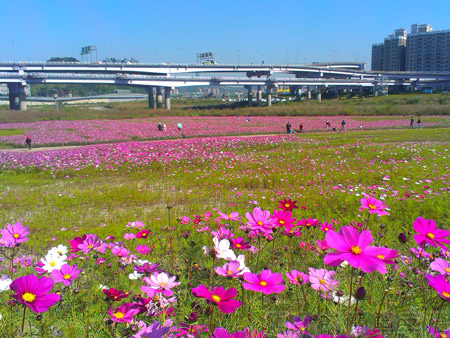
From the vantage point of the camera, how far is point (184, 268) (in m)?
2.69

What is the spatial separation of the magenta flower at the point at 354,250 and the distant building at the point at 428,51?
13793 centimetres

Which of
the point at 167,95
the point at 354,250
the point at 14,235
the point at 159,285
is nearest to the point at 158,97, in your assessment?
the point at 167,95

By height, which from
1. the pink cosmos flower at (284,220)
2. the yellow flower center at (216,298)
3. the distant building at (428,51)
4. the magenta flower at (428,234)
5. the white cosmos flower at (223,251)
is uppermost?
the distant building at (428,51)

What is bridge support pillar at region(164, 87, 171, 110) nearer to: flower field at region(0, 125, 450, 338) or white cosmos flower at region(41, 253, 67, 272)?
flower field at region(0, 125, 450, 338)

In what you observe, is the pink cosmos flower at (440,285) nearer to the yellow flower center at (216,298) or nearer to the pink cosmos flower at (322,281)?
the pink cosmos flower at (322,281)

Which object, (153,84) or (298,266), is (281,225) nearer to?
(298,266)

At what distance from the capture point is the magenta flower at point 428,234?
1.47 m

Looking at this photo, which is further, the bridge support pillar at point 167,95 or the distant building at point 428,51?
the distant building at point 428,51

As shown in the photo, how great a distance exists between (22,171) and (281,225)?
41.0 ft

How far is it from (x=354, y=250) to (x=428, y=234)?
557 millimetres

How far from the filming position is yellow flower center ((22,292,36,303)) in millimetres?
1144

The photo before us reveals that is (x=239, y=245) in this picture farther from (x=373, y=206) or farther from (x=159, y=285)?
(x=373, y=206)

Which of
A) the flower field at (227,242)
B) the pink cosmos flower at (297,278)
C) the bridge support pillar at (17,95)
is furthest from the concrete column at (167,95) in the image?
the pink cosmos flower at (297,278)

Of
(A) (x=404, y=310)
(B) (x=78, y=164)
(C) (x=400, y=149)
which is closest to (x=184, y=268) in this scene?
(A) (x=404, y=310)
